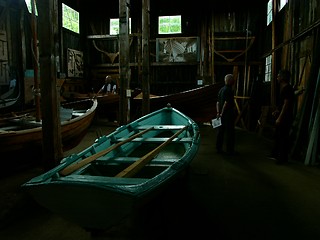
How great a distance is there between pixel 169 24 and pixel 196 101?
6522 millimetres

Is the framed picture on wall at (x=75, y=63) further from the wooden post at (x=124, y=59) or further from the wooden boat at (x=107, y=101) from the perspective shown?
the wooden post at (x=124, y=59)

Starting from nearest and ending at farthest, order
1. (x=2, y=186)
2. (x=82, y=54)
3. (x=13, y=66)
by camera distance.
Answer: (x=2, y=186) → (x=13, y=66) → (x=82, y=54)

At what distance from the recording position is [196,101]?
10094 millimetres

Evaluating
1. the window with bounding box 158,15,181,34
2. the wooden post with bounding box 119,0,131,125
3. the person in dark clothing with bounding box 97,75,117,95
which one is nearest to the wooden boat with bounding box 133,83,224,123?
the person in dark clothing with bounding box 97,75,117,95

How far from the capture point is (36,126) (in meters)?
5.43

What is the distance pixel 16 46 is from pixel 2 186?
7887 millimetres

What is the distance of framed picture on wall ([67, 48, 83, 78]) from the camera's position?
14.2 meters

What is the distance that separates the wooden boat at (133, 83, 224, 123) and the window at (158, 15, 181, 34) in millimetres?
5712

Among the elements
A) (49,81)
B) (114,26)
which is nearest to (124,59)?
(49,81)

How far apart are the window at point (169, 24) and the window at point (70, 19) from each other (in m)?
4.56

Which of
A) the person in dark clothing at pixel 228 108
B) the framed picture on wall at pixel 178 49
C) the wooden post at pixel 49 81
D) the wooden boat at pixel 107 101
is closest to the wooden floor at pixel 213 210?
the wooden post at pixel 49 81

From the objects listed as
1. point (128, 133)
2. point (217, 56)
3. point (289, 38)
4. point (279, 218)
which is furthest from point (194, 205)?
point (217, 56)

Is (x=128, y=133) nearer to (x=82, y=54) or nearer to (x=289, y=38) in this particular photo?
(x=289, y=38)

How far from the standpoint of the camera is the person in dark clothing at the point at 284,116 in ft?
18.1
